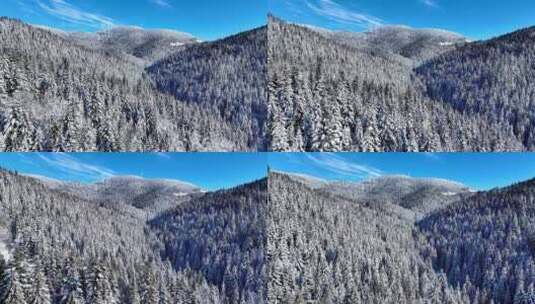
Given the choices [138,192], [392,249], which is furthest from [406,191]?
[138,192]

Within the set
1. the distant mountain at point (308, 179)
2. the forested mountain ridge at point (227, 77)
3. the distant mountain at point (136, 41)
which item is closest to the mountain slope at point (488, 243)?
the distant mountain at point (308, 179)

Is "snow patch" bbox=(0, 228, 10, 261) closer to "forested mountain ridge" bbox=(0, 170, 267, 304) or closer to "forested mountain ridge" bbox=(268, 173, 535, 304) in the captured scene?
"forested mountain ridge" bbox=(0, 170, 267, 304)

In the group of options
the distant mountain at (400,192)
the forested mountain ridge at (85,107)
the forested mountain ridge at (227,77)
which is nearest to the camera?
the forested mountain ridge at (85,107)

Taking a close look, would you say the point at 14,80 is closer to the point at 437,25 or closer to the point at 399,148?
the point at 399,148

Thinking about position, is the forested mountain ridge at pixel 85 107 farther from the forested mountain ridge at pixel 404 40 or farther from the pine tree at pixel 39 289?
the forested mountain ridge at pixel 404 40

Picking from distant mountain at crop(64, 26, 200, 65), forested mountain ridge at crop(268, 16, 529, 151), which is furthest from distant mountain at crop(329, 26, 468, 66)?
distant mountain at crop(64, 26, 200, 65)

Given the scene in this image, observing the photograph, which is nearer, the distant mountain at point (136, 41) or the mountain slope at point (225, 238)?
the distant mountain at point (136, 41)

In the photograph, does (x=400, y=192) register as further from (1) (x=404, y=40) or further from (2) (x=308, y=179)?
(1) (x=404, y=40)

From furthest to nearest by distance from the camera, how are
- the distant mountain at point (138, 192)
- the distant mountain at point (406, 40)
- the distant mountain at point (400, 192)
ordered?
1. the distant mountain at point (406, 40)
2. the distant mountain at point (400, 192)
3. the distant mountain at point (138, 192)
